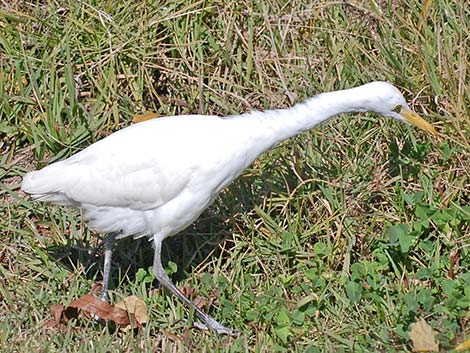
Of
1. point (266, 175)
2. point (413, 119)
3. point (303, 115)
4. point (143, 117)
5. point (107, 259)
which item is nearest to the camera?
point (303, 115)

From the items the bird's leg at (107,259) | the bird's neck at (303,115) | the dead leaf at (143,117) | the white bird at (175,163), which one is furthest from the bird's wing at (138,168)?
the dead leaf at (143,117)

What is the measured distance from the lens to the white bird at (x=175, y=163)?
5.16 meters

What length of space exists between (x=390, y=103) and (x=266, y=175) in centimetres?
98

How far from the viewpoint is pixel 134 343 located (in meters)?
5.06

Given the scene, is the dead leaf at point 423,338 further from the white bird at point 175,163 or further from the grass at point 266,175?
the white bird at point 175,163

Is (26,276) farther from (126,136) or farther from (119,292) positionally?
(126,136)

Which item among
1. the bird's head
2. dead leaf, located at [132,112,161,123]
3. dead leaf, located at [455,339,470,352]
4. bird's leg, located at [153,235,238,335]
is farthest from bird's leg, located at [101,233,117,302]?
dead leaf, located at [455,339,470,352]

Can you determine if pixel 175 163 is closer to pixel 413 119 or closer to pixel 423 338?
pixel 413 119

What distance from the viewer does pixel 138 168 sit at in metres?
5.24

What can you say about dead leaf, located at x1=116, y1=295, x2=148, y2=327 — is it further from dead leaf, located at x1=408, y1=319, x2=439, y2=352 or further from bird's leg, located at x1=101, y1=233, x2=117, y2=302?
dead leaf, located at x1=408, y1=319, x2=439, y2=352

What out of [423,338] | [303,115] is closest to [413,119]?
[303,115]

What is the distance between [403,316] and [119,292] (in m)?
1.52

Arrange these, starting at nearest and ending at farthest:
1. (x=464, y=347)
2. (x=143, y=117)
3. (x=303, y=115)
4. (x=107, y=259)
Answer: (x=464, y=347), (x=303, y=115), (x=107, y=259), (x=143, y=117)

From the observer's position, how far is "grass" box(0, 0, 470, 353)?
5.17 m
